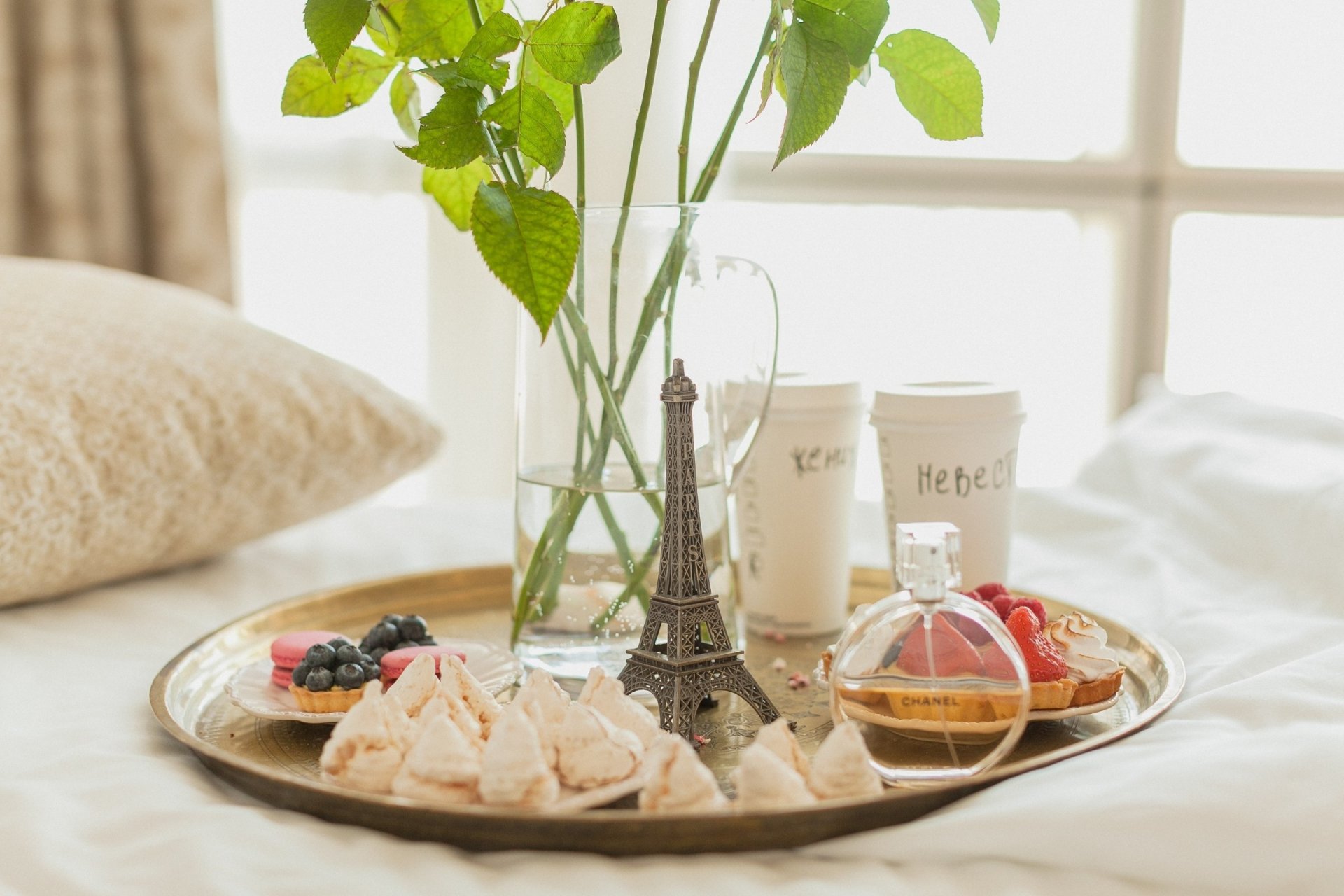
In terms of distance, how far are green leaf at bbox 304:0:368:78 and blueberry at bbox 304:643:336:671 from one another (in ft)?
1.06

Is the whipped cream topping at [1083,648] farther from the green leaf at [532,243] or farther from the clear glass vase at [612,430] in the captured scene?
the green leaf at [532,243]

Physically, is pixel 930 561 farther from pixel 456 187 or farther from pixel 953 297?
pixel 953 297

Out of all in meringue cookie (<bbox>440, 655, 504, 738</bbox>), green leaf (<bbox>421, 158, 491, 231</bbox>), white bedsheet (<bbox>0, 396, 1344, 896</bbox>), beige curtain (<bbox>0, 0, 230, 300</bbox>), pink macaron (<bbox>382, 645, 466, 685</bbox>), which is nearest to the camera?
white bedsheet (<bbox>0, 396, 1344, 896</bbox>)

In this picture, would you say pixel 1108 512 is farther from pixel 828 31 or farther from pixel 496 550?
pixel 828 31

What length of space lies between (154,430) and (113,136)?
1.15 metres

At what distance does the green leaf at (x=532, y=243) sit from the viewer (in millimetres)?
678

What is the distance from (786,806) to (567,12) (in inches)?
16.1

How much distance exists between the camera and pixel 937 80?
0.78 metres

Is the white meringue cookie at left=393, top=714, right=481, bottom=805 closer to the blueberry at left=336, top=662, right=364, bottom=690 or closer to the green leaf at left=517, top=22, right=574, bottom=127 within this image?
the blueberry at left=336, top=662, right=364, bottom=690

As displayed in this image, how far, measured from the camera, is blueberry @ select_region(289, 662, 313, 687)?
767 millimetres

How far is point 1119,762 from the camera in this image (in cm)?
63

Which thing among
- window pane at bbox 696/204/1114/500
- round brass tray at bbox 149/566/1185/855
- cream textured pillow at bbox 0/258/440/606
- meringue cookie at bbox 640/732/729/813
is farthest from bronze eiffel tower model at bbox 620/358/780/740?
window pane at bbox 696/204/1114/500

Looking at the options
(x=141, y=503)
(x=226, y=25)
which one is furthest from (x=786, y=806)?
(x=226, y=25)

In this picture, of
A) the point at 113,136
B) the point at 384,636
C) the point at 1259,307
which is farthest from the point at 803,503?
the point at 1259,307
